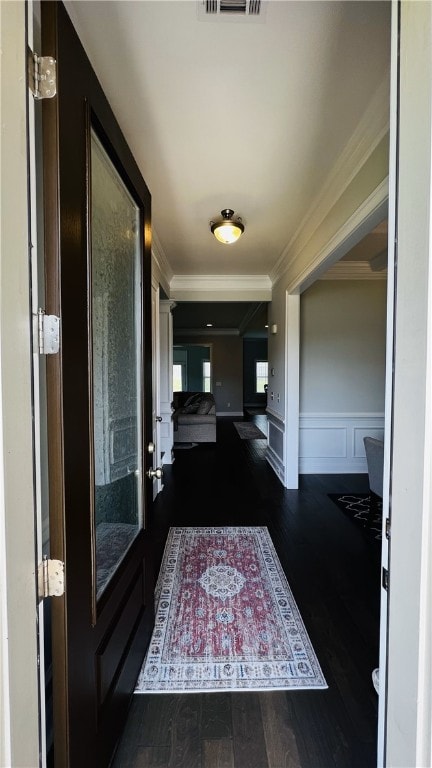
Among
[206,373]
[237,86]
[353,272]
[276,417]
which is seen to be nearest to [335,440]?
[276,417]

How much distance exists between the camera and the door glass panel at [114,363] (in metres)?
1.21

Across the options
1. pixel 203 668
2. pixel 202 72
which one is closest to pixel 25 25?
pixel 202 72

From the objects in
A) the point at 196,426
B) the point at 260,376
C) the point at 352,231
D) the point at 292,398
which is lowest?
the point at 196,426

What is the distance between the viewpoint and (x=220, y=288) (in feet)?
15.4

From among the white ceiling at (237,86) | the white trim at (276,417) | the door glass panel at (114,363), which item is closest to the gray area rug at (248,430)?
the white trim at (276,417)

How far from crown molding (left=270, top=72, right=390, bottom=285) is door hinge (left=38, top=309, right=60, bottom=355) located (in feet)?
5.89

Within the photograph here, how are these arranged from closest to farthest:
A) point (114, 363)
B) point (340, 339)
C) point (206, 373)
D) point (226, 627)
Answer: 1. point (114, 363)
2. point (226, 627)
3. point (340, 339)
4. point (206, 373)

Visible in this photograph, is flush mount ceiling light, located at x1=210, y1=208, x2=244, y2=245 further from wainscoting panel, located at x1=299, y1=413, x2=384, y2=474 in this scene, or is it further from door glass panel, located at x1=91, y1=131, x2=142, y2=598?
wainscoting panel, located at x1=299, y1=413, x2=384, y2=474

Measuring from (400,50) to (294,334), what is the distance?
317 centimetres

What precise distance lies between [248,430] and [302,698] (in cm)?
652

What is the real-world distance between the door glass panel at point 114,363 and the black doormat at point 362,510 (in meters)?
2.30

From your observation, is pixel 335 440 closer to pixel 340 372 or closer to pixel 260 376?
pixel 340 372

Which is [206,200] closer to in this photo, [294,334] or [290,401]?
[294,334]

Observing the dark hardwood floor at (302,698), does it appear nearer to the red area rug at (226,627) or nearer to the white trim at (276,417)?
the red area rug at (226,627)
